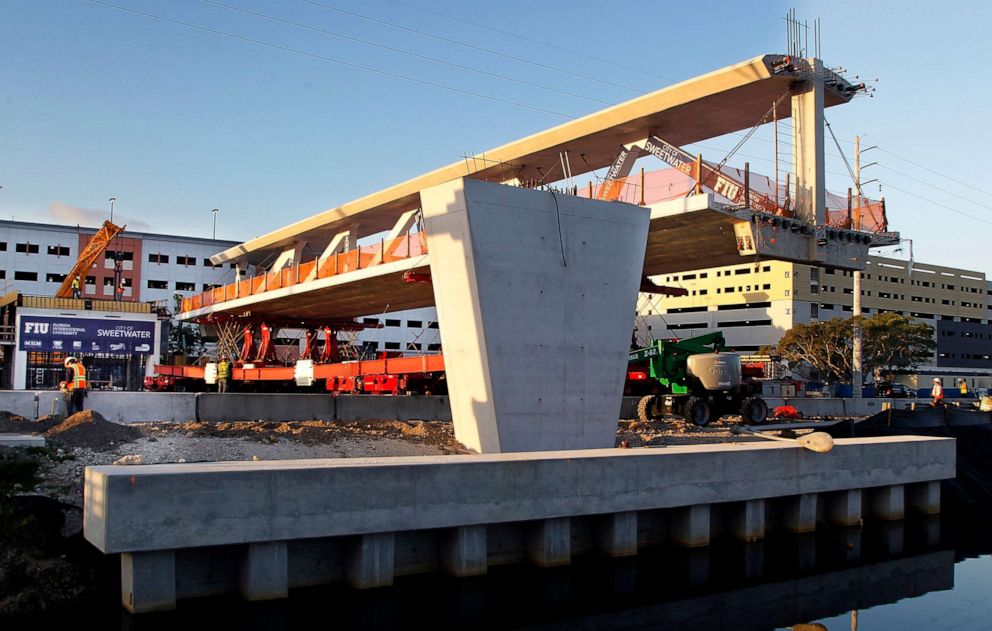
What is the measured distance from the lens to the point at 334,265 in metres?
33.4

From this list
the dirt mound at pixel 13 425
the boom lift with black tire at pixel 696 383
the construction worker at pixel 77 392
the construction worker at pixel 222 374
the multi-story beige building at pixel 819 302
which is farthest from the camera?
the multi-story beige building at pixel 819 302

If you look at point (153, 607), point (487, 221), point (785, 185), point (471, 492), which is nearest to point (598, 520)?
point (471, 492)

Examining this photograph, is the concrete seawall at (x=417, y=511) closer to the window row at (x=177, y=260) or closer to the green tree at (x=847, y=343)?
the green tree at (x=847, y=343)

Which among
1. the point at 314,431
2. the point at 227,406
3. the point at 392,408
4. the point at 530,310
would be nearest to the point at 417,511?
the point at 530,310

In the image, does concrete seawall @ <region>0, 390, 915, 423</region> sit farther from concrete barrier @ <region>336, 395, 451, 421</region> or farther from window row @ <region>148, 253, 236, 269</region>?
window row @ <region>148, 253, 236, 269</region>

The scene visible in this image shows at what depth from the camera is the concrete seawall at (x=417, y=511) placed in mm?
11492

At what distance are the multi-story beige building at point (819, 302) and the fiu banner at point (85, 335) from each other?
1861 inches

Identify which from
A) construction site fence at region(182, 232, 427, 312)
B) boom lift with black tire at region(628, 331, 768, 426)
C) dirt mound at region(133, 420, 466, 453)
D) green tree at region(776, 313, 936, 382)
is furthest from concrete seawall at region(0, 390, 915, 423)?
green tree at region(776, 313, 936, 382)

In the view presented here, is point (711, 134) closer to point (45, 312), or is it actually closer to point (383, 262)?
point (383, 262)

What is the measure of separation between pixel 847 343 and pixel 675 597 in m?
66.4

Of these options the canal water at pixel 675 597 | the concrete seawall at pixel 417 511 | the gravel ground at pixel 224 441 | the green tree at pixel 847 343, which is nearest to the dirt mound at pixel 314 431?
the gravel ground at pixel 224 441

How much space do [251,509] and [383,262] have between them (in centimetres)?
1859

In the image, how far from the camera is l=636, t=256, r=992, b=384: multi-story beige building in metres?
92.5

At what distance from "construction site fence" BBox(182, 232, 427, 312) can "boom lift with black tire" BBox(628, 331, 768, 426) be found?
9.33m
